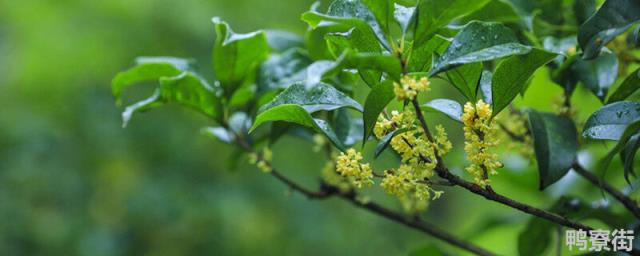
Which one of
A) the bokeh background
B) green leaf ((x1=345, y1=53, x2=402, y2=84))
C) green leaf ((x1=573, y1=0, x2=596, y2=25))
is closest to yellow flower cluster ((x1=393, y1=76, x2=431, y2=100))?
green leaf ((x1=345, y1=53, x2=402, y2=84))

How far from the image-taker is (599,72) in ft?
2.48

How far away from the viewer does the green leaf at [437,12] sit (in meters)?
0.55

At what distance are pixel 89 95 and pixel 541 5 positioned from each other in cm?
176

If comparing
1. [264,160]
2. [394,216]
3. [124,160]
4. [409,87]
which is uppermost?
[409,87]

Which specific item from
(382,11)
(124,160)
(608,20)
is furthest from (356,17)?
(124,160)

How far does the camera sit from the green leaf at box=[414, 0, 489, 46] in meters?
0.55

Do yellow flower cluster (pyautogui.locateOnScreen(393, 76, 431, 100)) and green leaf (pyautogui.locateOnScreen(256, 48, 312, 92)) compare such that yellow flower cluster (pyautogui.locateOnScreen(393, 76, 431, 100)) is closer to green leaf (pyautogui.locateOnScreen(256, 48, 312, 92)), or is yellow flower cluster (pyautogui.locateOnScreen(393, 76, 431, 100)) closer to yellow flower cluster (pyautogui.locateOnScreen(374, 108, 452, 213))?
yellow flower cluster (pyautogui.locateOnScreen(374, 108, 452, 213))

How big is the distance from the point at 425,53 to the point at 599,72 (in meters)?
0.26

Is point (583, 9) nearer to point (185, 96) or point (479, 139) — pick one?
point (479, 139)

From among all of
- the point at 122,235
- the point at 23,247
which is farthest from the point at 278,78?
the point at 23,247

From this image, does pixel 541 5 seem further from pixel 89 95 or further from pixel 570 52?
pixel 89 95

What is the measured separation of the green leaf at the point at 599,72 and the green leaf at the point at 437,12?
10.4 inches

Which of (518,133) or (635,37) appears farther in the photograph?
(518,133)

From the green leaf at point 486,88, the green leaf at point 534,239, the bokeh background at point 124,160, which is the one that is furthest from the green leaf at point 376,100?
the bokeh background at point 124,160
